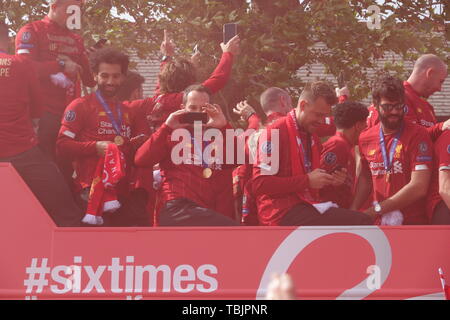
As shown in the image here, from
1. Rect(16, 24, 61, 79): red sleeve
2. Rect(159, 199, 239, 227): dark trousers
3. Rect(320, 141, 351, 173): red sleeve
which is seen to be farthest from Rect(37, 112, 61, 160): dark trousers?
Rect(320, 141, 351, 173): red sleeve

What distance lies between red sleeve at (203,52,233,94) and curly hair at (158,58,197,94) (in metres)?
0.13

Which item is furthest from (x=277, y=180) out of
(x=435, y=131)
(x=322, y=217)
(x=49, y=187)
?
(x=49, y=187)

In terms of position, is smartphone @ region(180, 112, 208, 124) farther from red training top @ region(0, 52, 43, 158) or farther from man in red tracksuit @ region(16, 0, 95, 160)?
red training top @ region(0, 52, 43, 158)

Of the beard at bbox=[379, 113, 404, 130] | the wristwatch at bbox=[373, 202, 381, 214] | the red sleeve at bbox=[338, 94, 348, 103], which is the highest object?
the red sleeve at bbox=[338, 94, 348, 103]

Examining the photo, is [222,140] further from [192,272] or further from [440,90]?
[440,90]

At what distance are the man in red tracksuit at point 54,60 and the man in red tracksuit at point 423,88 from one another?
2.03m

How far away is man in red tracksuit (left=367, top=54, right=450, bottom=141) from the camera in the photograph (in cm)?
520

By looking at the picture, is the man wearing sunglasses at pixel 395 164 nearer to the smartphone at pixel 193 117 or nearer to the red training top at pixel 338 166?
the red training top at pixel 338 166

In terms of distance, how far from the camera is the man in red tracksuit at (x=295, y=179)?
4.96 metres

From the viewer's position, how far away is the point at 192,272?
16.1 feet

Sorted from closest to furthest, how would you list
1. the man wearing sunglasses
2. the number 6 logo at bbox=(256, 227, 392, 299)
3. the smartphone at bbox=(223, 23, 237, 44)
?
the number 6 logo at bbox=(256, 227, 392, 299) → the man wearing sunglasses → the smartphone at bbox=(223, 23, 237, 44)

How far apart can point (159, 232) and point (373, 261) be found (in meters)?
1.36

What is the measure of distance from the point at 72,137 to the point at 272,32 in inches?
59.5
